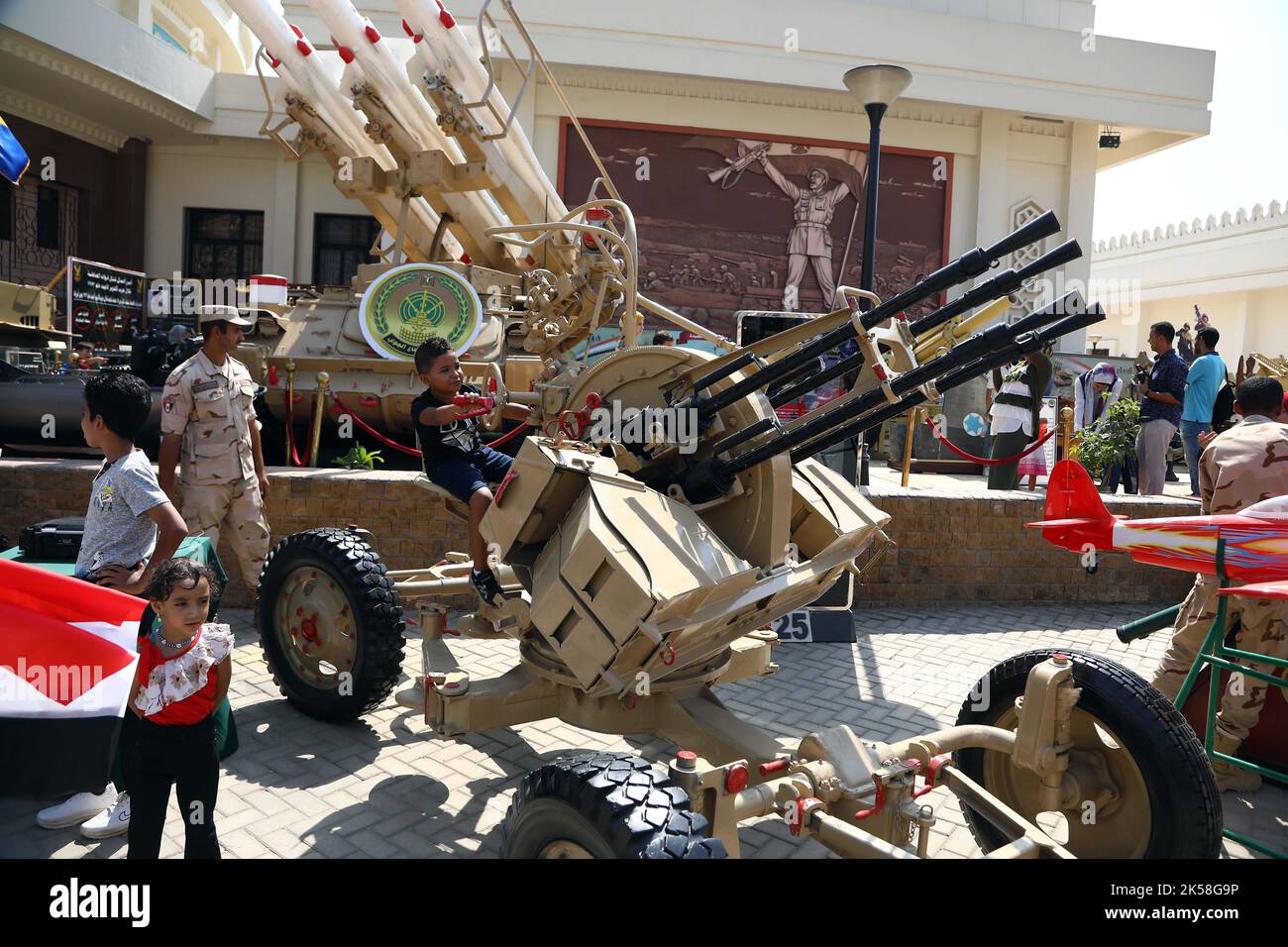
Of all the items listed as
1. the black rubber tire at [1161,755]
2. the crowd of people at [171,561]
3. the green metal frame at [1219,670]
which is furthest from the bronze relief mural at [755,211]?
the black rubber tire at [1161,755]

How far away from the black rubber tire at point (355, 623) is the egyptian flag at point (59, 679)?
1648mm

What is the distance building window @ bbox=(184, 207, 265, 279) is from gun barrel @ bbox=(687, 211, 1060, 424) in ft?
61.5

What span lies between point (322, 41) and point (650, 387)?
55.7ft

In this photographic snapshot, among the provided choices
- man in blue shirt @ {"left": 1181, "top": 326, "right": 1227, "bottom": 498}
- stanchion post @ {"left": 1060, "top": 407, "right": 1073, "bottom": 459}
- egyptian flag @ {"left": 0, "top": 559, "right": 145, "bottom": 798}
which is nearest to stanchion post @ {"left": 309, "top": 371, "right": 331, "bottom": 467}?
egyptian flag @ {"left": 0, "top": 559, "right": 145, "bottom": 798}

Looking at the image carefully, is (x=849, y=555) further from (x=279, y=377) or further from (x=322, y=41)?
(x=322, y=41)

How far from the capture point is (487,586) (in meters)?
3.99

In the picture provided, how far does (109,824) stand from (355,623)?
1343 millimetres

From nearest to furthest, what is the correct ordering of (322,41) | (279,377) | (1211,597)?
(1211,597) < (279,377) < (322,41)

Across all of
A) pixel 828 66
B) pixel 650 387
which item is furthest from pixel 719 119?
pixel 650 387

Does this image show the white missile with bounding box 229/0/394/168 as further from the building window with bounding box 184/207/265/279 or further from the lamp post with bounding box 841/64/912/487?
the building window with bounding box 184/207/265/279

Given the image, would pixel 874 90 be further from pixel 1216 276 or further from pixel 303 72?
pixel 1216 276

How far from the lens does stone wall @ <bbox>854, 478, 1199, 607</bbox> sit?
24.1 ft

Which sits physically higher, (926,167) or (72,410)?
(926,167)
